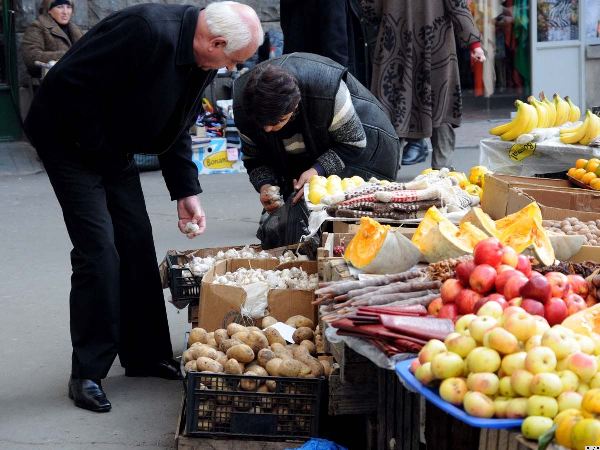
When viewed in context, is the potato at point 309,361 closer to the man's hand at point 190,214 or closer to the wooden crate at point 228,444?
the wooden crate at point 228,444

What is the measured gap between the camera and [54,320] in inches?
239

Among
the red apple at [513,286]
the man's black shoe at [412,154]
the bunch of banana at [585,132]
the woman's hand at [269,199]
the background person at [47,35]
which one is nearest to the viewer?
the red apple at [513,286]

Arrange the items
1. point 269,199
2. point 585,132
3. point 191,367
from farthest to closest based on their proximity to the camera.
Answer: point 585,132, point 269,199, point 191,367

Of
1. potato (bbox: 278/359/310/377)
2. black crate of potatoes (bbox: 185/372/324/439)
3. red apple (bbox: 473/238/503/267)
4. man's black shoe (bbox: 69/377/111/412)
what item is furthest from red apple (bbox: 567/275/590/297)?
man's black shoe (bbox: 69/377/111/412)

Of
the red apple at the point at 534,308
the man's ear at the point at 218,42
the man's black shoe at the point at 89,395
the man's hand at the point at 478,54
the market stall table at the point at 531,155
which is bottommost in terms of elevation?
the man's black shoe at the point at 89,395

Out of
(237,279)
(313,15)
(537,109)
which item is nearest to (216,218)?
(313,15)

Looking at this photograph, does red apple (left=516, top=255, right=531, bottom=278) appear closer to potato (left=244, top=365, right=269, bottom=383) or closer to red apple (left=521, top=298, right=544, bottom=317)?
red apple (left=521, top=298, right=544, bottom=317)

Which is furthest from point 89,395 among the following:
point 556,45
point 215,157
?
point 556,45

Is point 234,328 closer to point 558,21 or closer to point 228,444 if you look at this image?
point 228,444

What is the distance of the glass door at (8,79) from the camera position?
11.4 metres

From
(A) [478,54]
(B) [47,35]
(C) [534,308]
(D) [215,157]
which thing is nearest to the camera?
(C) [534,308]

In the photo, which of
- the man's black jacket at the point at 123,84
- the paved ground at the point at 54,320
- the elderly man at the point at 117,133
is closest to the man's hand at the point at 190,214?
the elderly man at the point at 117,133

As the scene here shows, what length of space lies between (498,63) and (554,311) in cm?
1074

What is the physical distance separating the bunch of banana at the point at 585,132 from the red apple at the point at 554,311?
369 cm
